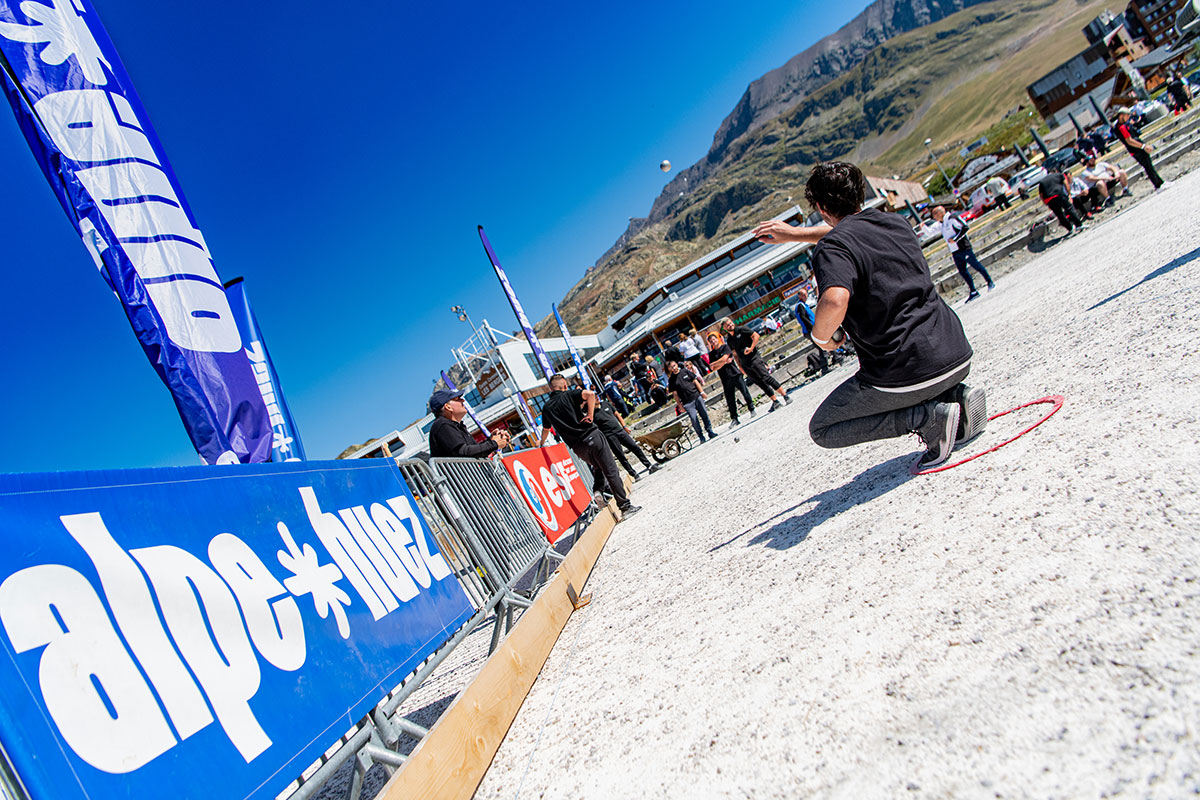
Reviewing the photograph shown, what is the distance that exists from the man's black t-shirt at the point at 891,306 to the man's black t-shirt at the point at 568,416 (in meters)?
5.01

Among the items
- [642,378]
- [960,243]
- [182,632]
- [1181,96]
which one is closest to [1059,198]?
[960,243]

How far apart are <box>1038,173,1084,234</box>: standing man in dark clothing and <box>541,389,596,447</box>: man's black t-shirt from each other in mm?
12141

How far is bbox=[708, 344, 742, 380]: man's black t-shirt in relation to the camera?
35.7ft

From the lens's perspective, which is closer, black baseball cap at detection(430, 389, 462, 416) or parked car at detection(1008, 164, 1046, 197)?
black baseball cap at detection(430, 389, 462, 416)

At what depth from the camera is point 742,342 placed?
11.0m

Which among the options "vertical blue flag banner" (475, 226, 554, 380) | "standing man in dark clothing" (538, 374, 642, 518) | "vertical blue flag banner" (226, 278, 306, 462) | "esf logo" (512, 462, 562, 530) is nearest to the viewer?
"esf logo" (512, 462, 562, 530)

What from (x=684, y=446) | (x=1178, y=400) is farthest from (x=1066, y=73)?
(x=1178, y=400)

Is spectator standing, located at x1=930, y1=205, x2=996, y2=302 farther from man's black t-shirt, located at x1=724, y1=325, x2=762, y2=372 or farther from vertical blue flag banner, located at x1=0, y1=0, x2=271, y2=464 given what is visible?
vertical blue flag banner, located at x1=0, y1=0, x2=271, y2=464

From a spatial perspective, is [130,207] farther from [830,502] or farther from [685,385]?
[685,385]

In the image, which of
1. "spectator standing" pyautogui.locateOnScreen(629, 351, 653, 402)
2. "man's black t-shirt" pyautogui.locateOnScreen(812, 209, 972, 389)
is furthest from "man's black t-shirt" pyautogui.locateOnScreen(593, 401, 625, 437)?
"spectator standing" pyautogui.locateOnScreen(629, 351, 653, 402)

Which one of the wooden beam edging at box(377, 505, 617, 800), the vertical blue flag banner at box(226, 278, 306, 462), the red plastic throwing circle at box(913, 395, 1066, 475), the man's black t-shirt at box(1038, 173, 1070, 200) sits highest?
the vertical blue flag banner at box(226, 278, 306, 462)

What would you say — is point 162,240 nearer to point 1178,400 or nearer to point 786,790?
point 786,790

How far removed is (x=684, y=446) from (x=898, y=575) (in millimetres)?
12074

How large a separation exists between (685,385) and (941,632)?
9.96 meters
